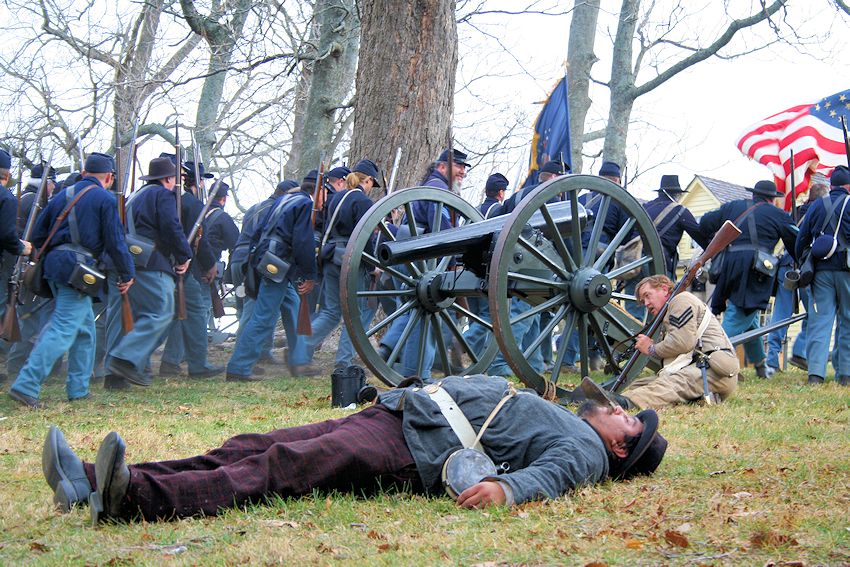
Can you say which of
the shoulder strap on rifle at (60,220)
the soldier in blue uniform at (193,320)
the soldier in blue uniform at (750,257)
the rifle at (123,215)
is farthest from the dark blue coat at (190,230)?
the soldier in blue uniform at (750,257)

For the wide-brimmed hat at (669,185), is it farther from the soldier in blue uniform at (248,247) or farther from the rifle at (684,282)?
the soldier in blue uniform at (248,247)

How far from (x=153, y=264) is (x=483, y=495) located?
5931mm

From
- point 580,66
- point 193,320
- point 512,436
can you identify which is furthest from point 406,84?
point 580,66

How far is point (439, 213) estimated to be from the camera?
8.08m

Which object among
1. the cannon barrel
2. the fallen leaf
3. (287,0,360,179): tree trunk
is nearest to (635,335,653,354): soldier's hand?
the cannon barrel

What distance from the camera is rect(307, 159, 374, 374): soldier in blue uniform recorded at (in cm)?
940

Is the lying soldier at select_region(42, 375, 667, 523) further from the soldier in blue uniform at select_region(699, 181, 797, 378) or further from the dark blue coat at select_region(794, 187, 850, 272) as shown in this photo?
the soldier in blue uniform at select_region(699, 181, 797, 378)

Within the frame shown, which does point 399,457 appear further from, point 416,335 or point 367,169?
point 367,169

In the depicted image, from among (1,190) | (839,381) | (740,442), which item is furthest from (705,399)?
(1,190)

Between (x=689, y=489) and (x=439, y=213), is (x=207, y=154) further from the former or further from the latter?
(x=689, y=489)

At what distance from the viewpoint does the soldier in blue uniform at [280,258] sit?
9602mm

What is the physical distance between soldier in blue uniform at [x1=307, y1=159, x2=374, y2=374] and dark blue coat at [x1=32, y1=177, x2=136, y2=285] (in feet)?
6.69

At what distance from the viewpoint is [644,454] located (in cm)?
469

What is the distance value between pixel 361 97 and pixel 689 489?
7449 mm
